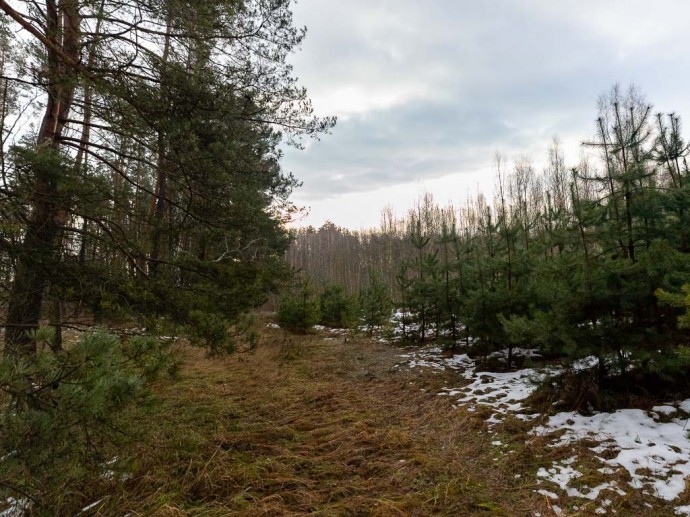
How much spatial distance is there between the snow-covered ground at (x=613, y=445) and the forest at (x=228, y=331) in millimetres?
31

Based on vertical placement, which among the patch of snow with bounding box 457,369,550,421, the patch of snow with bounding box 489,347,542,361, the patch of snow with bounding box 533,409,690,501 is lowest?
the patch of snow with bounding box 457,369,550,421

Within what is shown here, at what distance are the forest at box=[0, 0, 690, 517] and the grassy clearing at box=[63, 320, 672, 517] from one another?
3 cm

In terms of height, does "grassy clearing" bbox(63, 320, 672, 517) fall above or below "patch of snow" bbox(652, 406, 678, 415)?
below

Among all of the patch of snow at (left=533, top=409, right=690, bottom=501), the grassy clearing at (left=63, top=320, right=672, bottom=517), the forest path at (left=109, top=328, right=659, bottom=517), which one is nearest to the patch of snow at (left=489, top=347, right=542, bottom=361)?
the forest path at (left=109, top=328, right=659, bottom=517)

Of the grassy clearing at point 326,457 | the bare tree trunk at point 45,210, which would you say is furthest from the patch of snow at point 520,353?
the bare tree trunk at point 45,210

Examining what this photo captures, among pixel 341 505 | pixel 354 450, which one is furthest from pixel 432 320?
pixel 341 505

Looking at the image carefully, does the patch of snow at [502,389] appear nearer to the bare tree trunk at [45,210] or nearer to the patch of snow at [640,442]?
the patch of snow at [640,442]

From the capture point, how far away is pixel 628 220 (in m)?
4.32

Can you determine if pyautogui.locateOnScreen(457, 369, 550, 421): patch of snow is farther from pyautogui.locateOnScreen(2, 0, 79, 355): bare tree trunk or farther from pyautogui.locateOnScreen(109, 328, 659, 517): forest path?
pyautogui.locateOnScreen(2, 0, 79, 355): bare tree trunk

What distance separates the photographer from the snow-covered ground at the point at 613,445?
2.69 metres

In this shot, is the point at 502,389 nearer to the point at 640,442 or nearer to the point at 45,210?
the point at 640,442

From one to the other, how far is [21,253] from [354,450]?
4087 millimetres

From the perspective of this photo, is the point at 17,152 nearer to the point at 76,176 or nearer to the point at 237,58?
the point at 76,176

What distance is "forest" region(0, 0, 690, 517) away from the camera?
2.52 meters
